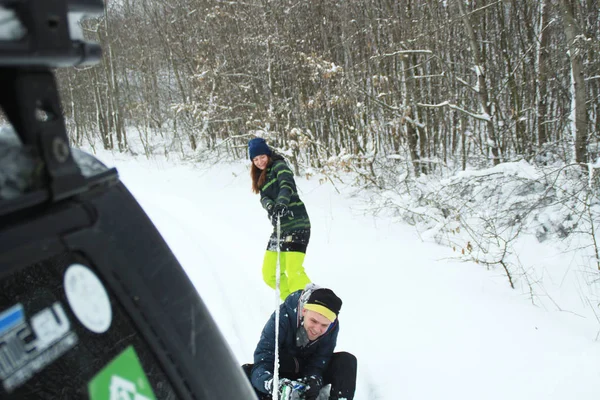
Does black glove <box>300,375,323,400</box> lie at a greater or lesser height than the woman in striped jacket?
lesser

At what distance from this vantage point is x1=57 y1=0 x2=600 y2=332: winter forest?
5.70 m

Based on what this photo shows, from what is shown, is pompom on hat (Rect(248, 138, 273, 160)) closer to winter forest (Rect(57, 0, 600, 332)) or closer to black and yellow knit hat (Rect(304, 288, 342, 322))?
black and yellow knit hat (Rect(304, 288, 342, 322))

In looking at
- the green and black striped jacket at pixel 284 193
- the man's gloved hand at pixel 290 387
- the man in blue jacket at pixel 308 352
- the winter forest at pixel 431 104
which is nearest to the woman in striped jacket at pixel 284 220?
the green and black striped jacket at pixel 284 193

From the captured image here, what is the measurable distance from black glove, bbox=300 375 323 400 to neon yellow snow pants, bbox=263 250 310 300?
1764mm

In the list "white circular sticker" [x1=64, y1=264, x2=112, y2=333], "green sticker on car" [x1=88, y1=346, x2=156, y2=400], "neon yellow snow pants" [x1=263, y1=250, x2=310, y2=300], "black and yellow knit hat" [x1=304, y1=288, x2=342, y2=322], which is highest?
"white circular sticker" [x1=64, y1=264, x2=112, y2=333]

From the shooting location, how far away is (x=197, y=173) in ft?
45.8

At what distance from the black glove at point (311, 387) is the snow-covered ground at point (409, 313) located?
0.65 metres

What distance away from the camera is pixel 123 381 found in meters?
0.75

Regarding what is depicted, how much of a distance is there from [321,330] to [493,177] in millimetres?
4468

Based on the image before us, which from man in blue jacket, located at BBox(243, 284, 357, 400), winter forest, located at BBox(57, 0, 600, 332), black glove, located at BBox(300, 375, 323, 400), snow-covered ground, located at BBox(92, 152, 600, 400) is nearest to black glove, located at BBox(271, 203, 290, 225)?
snow-covered ground, located at BBox(92, 152, 600, 400)

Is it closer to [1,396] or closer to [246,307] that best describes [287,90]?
[246,307]

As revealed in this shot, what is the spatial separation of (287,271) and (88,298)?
400 centimetres

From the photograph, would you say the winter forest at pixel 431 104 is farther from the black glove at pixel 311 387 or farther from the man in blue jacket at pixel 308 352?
the black glove at pixel 311 387

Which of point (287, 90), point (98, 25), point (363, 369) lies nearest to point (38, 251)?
point (363, 369)
